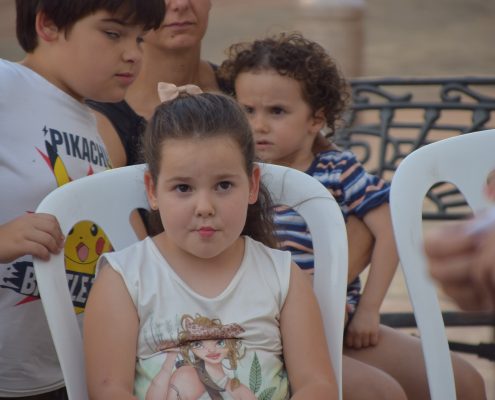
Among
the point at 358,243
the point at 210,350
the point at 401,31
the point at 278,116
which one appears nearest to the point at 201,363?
the point at 210,350

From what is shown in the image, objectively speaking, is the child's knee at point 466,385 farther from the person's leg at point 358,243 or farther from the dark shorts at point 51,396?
the dark shorts at point 51,396

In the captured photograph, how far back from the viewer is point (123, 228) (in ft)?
7.71

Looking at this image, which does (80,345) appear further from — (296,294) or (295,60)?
(295,60)

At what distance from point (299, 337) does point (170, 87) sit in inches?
25.5

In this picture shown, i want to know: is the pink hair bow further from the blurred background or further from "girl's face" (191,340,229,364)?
the blurred background

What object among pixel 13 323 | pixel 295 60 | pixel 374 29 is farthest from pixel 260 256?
pixel 374 29

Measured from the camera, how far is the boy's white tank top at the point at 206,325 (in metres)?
2.03

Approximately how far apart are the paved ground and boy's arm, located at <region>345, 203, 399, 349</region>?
26.1ft

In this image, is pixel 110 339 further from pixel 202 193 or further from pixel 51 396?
pixel 51 396

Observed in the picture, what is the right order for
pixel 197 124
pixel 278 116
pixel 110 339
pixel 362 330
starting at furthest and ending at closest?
pixel 278 116 < pixel 362 330 < pixel 197 124 < pixel 110 339

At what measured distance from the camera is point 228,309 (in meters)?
2.07

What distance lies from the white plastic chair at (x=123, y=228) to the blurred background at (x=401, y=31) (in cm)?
705

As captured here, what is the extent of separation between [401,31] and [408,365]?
12807 millimetres

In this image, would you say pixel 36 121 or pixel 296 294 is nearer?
pixel 296 294
